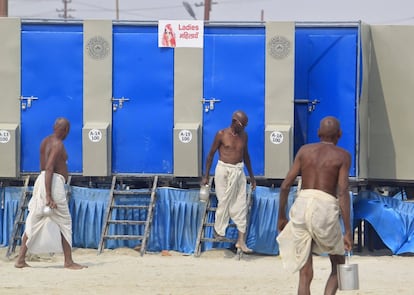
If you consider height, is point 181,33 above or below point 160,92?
above

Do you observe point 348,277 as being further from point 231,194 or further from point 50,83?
point 50,83

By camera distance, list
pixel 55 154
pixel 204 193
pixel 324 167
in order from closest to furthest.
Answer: pixel 324 167, pixel 55 154, pixel 204 193

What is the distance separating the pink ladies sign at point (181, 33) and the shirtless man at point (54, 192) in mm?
2527

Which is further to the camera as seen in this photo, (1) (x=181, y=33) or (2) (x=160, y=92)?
(2) (x=160, y=92)

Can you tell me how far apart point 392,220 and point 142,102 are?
12.8 feet

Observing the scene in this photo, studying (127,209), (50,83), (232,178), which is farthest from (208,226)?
(50,83)

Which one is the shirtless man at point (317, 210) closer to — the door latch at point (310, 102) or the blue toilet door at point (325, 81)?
the blue toilet door at point (325, 81)

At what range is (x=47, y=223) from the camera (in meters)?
11.8

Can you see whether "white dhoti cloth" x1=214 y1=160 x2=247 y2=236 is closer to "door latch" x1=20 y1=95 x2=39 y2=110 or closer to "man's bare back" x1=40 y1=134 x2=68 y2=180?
"man's bare back" x1=40 y1=134 x2=68 y2=180

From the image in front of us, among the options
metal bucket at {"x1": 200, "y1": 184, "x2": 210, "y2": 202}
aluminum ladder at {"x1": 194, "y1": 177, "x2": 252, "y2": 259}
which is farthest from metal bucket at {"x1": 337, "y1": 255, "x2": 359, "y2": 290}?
metal bucket at {"x1": 200, "y1": 184, "x2": 210, "y2": 202}

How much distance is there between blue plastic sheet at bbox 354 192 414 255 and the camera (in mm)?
13477

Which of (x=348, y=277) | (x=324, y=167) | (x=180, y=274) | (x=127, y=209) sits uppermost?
(x=324, y=167)

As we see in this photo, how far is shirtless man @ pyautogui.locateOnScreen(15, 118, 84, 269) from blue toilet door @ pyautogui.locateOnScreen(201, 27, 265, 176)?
2661 millimetres

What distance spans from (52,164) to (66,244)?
1.01 m
